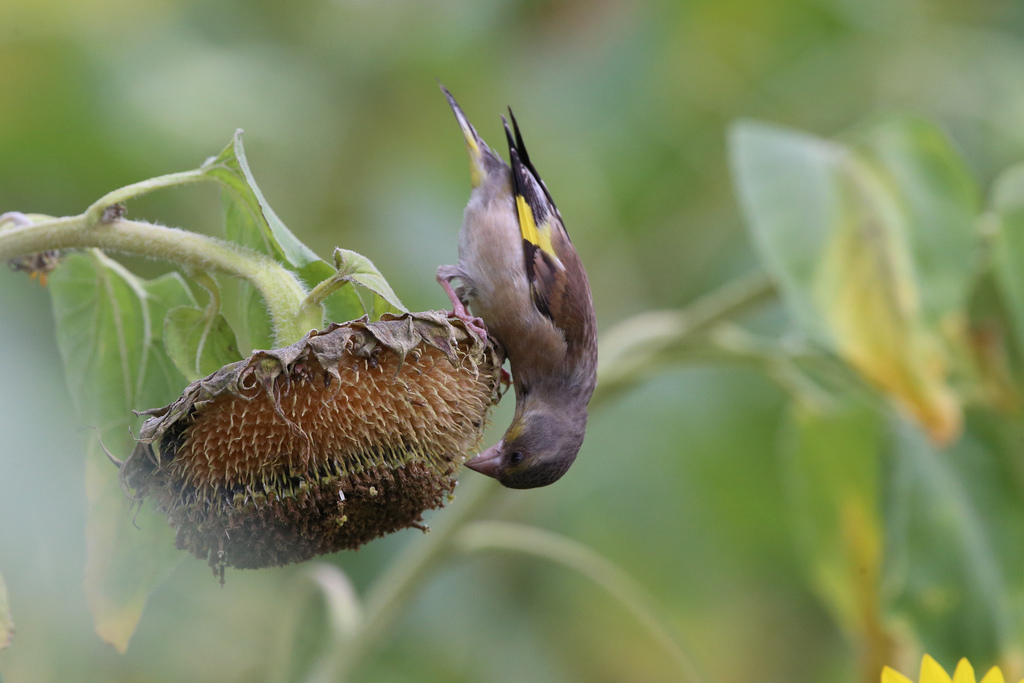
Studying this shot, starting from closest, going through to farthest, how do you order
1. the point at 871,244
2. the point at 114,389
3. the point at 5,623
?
the point at 5,623, the point at 114,389, the point at 871,244

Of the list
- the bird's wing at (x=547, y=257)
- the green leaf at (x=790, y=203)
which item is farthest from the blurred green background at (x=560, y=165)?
the green leaf at (x=790, y=203)

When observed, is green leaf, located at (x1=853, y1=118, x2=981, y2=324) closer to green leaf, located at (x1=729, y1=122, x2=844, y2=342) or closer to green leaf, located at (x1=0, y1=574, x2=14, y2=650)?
green leaf, located at (x1=729, y1=122, x2=844, y2=342)

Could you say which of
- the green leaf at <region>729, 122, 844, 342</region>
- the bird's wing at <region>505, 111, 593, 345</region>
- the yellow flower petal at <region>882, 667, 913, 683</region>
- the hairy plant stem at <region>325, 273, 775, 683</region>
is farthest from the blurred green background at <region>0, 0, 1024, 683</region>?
A: the yellow flower petal at <region>882, 667, 913, 683</region>

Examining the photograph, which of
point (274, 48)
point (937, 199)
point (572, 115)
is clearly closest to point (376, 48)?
point (274, 48)

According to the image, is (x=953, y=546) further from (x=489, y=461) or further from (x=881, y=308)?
(x=489, y=461)

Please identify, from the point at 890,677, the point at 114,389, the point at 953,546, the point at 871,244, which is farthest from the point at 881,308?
the point at 114,389

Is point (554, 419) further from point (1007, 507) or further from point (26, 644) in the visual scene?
point (1007, 507)
